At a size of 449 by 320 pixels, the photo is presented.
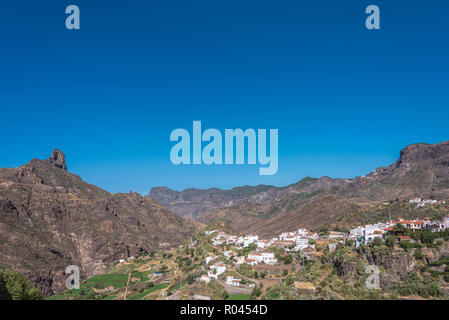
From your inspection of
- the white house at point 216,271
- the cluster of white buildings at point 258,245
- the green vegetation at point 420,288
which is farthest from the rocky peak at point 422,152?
the white house at point 216,271

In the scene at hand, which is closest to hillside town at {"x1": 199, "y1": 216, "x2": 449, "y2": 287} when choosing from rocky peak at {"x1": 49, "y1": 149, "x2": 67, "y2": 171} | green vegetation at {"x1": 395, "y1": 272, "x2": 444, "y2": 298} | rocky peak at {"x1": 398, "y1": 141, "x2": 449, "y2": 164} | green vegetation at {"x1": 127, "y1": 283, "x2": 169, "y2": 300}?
green vegetation at {"x1": 127, "y1": 283, "x2": 169, "y2": 300}

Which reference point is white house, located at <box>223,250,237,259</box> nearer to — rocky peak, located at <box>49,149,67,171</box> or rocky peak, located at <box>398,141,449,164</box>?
rocky peak, located at <box>49,149,67,171</box>

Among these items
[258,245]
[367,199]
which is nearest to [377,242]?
[258,245]

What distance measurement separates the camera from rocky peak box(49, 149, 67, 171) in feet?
399

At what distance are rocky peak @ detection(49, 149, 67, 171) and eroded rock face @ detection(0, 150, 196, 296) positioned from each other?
3.10 meters

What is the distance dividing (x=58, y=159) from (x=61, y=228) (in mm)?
54087

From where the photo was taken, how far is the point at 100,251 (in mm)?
77250

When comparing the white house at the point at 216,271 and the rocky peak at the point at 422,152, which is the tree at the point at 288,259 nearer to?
the white house at the point at 216,271

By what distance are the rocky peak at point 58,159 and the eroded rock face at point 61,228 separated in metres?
3.10

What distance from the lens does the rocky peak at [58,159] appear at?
12156 centimetres

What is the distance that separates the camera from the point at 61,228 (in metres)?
78.4

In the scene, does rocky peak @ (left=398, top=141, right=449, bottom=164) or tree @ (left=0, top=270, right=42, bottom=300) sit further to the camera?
rocky peak @ (left=398, top=141, right=449, bottom=164)

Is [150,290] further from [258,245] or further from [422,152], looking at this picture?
[422,152]
